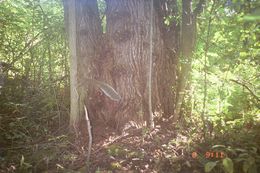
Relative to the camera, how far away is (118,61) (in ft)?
14.4

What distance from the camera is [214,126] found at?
13.9ft

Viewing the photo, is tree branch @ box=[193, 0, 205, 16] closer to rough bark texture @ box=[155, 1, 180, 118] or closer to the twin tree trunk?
rough bark texture @ box=[155, 1, 180, 118]

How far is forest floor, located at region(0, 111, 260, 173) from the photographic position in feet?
11.1

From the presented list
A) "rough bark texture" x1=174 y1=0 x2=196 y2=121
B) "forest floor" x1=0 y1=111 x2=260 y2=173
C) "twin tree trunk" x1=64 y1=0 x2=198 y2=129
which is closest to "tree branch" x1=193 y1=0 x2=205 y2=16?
"rough bark texture" x1=174 y1=0 x2=196 y2=121

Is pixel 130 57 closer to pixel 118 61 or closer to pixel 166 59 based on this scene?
pixel 118 61

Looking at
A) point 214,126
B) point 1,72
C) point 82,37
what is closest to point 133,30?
point 82,37

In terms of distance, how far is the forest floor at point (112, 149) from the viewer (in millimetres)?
3398

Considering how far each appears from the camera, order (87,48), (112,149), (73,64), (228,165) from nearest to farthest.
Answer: (228,165) < (112,149) < (73,64) < (87,48)

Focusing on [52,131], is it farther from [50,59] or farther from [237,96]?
[237,96]

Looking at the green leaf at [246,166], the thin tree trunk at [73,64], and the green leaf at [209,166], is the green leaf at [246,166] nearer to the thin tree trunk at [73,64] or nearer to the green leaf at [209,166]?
the green leaf at [209,166]

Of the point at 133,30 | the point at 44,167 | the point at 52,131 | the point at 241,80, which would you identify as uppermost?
the point at 133,30

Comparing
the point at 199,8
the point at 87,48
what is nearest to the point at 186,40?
the point at 199,8

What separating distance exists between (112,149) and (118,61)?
4.48 feet

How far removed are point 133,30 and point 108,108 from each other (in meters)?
1.25
